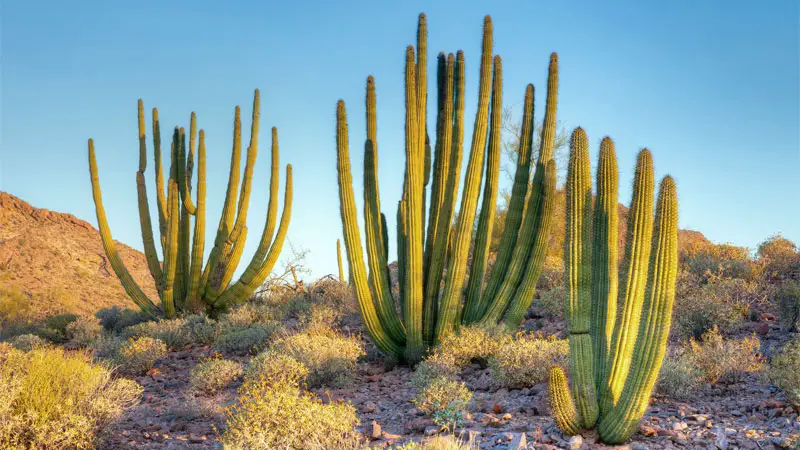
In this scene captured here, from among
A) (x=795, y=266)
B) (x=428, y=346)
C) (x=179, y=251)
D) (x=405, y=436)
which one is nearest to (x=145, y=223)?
(x=179, y=251)

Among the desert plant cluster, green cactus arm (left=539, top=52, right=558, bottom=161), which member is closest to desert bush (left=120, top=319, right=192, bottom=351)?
the desert plant cluster

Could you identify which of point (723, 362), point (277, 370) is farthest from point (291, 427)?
point (723, 362)

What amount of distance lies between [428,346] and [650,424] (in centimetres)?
408

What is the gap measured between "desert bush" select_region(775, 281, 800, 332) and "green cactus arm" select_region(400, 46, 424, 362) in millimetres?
6078

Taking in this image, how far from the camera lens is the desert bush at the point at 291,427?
5.77 m

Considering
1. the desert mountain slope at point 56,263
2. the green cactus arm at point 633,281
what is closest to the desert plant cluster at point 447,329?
the green cactus arm at point 633,281

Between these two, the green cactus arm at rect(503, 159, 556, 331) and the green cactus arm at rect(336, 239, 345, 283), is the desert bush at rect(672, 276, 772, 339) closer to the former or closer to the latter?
the green cactus arm at rect(503, 159, 556, 331)

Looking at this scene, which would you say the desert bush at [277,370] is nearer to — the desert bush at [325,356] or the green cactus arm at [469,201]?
the desert bush at [325,356]

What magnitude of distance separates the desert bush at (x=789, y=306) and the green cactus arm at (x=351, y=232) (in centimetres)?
670

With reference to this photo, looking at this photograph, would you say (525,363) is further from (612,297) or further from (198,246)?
(198,246)

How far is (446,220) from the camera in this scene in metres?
9.52

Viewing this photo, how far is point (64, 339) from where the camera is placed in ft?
54.9

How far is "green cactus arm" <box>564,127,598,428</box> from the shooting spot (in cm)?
592

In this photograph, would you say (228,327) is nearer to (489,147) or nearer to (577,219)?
(489,147)
